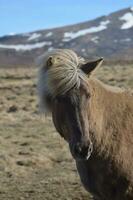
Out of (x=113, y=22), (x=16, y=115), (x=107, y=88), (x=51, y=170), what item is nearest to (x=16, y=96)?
(x=16, y=115)

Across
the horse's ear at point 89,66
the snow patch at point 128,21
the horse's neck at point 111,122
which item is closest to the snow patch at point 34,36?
the snow patch at point 128,21

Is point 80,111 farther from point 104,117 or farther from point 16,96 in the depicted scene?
point 16,96

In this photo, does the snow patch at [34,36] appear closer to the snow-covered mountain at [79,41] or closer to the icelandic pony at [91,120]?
the snow-covered mountain at [79,41]

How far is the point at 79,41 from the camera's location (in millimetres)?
172625

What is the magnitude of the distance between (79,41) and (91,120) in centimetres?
16718

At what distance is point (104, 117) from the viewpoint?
263 inches

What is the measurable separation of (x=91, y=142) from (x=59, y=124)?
454 mm

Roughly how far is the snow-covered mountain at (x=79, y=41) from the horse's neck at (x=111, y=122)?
13666 centimetres

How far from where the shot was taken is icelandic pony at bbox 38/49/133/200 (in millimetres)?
6301

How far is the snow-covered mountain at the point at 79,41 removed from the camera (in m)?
158

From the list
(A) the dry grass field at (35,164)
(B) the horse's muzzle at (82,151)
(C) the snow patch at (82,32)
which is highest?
(B) the horse's muzzle at (82,151)

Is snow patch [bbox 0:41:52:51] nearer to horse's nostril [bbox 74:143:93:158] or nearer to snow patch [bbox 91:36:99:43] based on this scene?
snow patch [bbox 91:36:99:43]

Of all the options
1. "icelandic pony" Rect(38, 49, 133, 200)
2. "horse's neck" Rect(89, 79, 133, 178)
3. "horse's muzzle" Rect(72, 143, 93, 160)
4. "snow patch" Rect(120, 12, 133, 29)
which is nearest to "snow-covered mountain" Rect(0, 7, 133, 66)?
"snow patch" Rect(120, 12, 133, 29)

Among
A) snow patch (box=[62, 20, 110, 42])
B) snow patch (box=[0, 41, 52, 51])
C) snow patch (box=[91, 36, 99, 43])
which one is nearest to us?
snow patch (box=[0, 41, 52, 51])
